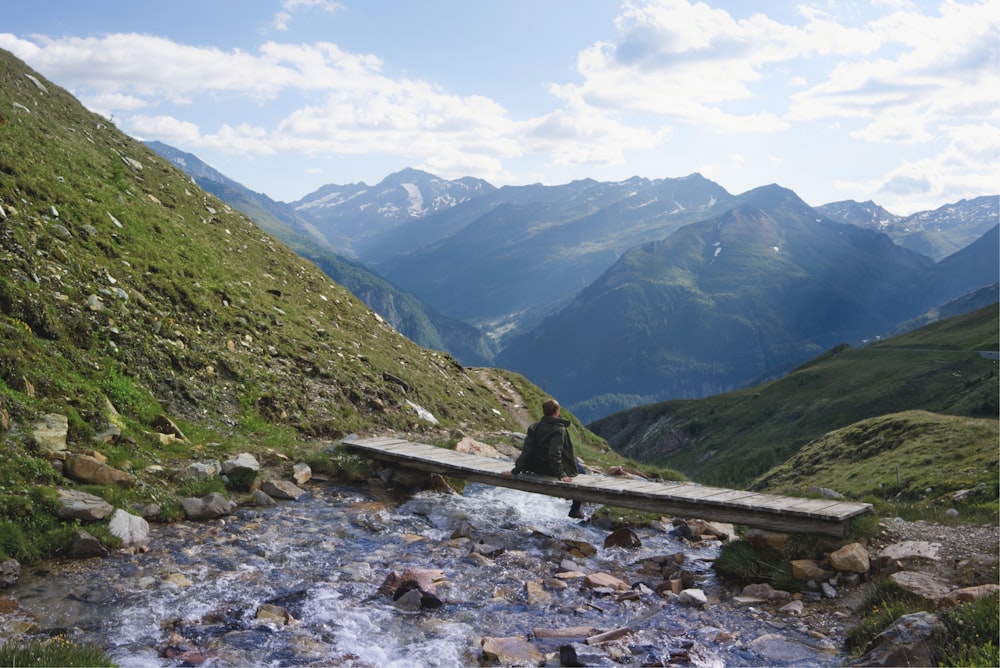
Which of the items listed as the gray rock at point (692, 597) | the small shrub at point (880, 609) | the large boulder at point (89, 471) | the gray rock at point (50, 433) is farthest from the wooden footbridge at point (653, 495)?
the gray rock at point (50, 433)

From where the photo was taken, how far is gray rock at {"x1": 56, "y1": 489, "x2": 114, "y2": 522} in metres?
12.9

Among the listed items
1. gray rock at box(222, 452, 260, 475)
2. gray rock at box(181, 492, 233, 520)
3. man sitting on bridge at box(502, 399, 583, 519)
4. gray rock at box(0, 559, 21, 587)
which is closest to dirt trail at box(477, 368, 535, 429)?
man sitting on bridge at box(502, 399, 583, 519)

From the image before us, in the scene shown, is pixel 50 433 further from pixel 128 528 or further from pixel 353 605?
pixel 353 605

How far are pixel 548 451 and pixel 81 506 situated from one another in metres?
11.0

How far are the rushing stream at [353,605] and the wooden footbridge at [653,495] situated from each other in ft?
4.15

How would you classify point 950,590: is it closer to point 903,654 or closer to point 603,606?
point 903,654

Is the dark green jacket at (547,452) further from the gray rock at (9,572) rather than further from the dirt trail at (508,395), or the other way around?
the dirt trail at (508,395)

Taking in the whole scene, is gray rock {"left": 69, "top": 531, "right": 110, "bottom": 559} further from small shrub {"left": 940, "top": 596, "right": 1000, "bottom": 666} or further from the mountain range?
small shrub {"left": 940, "top": 596, "right": 1000, "bottom": 666}

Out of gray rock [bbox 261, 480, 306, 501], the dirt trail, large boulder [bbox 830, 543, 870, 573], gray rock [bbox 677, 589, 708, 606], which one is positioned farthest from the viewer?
the dirt trail

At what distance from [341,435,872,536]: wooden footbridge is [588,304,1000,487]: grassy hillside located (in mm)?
75429

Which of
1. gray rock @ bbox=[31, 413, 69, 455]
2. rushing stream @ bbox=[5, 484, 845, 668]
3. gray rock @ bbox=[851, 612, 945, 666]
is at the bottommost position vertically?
rushing stream @ bbox=[5, 484, 845, 668]

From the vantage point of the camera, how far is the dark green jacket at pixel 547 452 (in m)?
18.7

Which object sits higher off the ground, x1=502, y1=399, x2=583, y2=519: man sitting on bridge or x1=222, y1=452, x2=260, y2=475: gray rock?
x1=502, y1=399, x2=583, y2=519: man sitting on bridge

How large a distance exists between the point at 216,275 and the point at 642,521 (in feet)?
63.9
